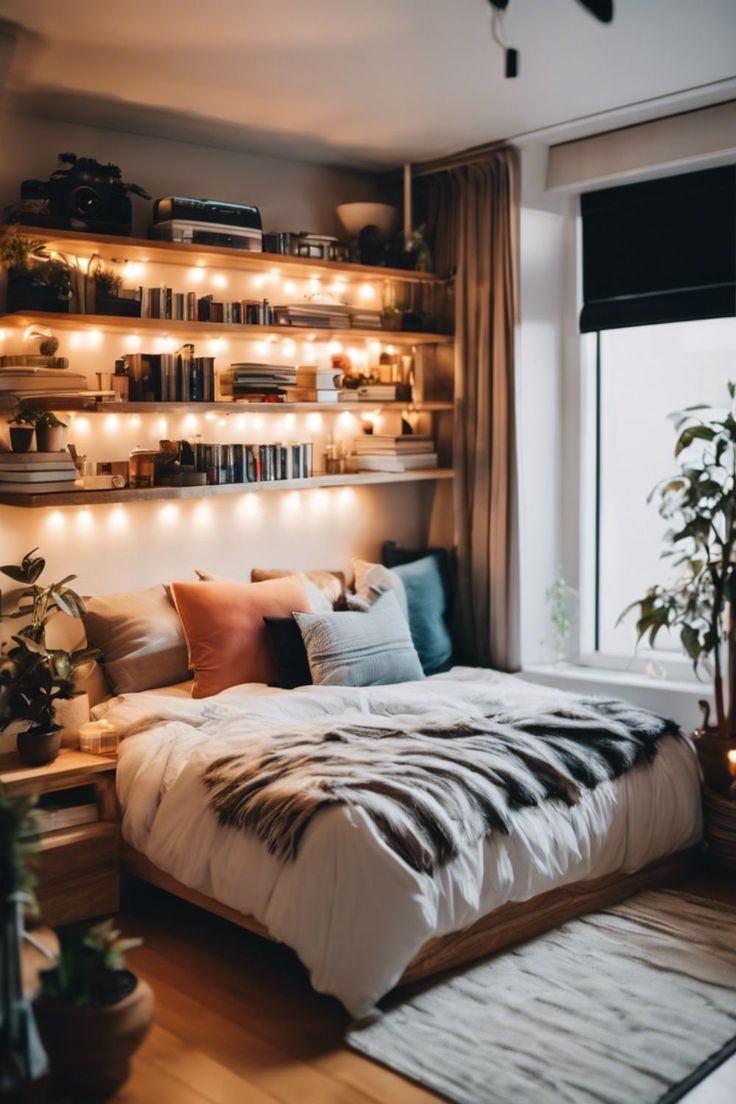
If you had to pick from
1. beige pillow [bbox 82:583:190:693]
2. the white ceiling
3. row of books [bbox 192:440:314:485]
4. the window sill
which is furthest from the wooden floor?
the white ceiling

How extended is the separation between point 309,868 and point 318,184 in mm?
3278

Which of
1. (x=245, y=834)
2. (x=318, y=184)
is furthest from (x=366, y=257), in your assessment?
(x=245, y=834)

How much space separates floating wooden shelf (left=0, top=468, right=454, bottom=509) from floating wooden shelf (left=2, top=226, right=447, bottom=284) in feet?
2.82

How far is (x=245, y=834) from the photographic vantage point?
10.6ft

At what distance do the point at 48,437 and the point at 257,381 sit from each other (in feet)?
3.21

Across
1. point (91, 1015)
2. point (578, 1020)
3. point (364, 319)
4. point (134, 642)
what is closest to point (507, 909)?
point (578, 1020)

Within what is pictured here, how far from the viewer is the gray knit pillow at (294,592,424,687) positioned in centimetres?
435

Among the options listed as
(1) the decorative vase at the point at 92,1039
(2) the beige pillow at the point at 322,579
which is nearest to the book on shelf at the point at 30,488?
(2) the beige pillow at the point at 322,579

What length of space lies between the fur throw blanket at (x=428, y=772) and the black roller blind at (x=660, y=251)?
1.81 m

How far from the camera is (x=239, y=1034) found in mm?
2980

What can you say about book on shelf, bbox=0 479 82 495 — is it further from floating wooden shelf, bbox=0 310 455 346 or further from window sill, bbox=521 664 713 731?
window sill, bbox=521 664 713 731

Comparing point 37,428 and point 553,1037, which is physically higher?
point 37,428

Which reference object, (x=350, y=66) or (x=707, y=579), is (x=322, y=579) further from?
(x=350, y=66)

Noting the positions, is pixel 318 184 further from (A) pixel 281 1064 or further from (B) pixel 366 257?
(A) pixel 281 1064
